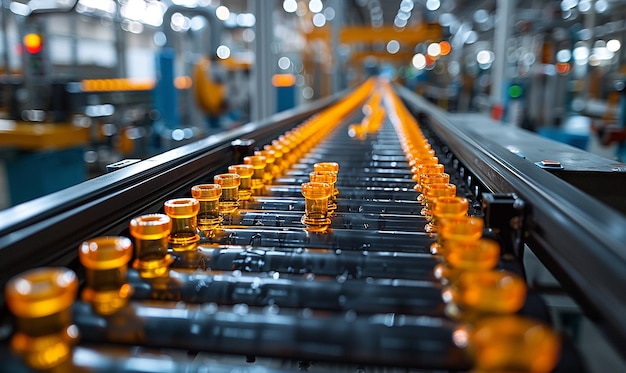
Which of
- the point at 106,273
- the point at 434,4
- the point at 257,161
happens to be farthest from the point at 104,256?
the point at 434,4

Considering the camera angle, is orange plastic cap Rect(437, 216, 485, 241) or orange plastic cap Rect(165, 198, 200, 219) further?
orange plastic cap Rect(165, 198, 200, 219)

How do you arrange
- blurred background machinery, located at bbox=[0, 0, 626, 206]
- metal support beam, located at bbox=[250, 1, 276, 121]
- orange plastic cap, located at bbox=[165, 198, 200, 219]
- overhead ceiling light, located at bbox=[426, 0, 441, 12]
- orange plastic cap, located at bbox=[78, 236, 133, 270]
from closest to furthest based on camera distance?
orange plastic cap, located at bbox=[78, 236, 133, 270] < orange plastic cap, located at bbox=[165, 198, 200, 219] < blurred background machinery, located at bbox=[0, 0, 626, 206] < metal support beam, located at bbox=[250, 1, 276, 121] < overhead ceiling light, located at bbox=[426, 0, 441, 12]

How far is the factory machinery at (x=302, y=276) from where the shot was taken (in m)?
0.57

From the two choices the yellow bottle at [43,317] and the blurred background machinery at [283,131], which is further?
the blurred background machinery at [283,131]

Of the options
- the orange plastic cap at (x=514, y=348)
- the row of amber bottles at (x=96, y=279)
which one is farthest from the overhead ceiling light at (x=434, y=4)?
the orange plastic cap at (x=514, y=348)

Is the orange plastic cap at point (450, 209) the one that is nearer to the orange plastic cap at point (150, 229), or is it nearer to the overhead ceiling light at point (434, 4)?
the orange plastic cap at point (150, 229)

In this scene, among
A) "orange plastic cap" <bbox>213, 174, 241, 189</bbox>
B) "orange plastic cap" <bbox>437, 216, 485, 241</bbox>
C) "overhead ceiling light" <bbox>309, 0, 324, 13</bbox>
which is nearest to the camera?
"orange plastic cap" <bbox>437, 216, 485, 241</bbox>

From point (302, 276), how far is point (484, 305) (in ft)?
1.17

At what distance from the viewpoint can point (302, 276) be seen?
2.81 ft

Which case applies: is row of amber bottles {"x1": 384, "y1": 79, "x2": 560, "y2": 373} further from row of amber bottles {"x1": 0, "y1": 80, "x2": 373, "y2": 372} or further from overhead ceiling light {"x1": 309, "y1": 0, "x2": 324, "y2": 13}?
overhead ceiling light {"x1": 309, "y1": 0, "x2": 324, "y2": 13}

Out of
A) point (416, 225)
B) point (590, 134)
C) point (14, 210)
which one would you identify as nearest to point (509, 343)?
point (416, 225)

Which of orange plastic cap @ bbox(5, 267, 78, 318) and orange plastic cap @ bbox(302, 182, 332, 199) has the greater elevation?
orange plastic cap @ bbox(302, 182, 332, 199)

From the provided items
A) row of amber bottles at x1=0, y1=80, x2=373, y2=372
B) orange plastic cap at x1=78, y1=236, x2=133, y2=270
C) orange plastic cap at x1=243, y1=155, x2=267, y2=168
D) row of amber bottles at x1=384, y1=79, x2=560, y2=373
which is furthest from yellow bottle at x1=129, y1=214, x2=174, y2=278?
orange plastic cap at x1=243, y1=155, x2=267, y2=168

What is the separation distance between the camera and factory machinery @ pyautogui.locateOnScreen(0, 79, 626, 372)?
569mm
